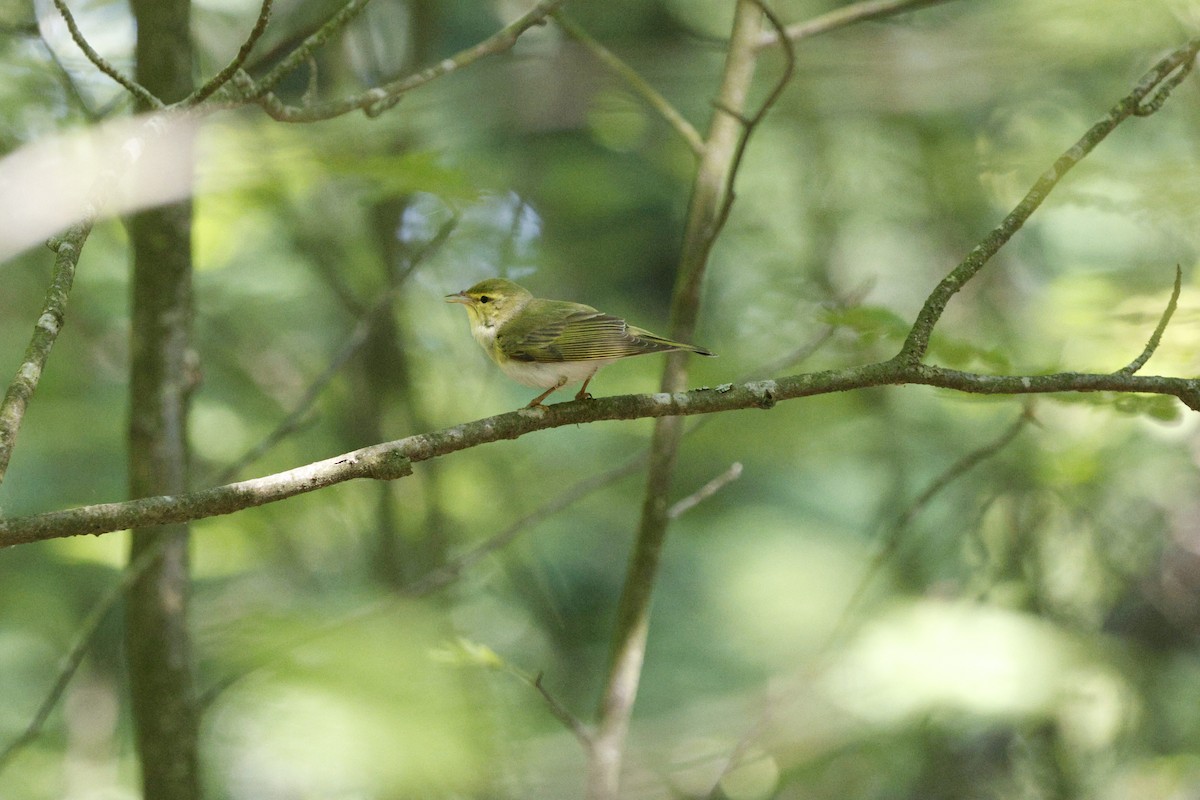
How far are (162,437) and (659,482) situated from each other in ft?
5.70

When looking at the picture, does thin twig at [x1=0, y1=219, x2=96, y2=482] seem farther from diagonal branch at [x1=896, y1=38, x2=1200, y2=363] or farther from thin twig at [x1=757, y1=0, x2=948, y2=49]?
thin twig at [x1=757, y1=0, x2=948, y2=49]

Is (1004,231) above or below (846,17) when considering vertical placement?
below

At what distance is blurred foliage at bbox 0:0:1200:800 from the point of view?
4398 mm

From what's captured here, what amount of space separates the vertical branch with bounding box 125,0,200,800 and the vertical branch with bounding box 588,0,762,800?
1429 mm

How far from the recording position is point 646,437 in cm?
612

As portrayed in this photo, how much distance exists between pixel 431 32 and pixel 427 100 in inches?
50.8

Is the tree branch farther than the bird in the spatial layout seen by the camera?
No

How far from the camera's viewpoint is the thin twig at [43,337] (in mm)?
1859

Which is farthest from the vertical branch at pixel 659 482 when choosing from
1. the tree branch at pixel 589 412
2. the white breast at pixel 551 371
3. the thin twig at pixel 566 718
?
the tree branch at pixel 589 412

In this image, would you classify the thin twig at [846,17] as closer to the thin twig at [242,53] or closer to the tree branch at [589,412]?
the tree branch at [589,412]

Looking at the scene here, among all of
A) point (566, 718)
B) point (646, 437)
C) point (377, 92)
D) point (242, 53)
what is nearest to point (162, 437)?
point (377, 92)

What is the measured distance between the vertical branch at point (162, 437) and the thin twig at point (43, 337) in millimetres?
1492

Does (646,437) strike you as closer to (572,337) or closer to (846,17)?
(572,337)

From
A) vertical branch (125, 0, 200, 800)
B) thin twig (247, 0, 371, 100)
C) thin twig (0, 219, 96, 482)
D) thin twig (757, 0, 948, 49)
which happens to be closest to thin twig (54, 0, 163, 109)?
thin twig (247, 0, 371, 100)
